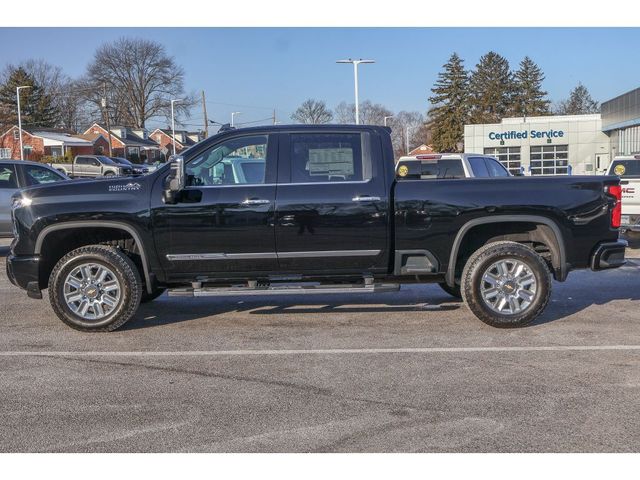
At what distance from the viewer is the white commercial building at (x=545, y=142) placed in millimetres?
52500

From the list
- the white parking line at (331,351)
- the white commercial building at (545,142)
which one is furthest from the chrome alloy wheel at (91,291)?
the white commercial building at (545,142)

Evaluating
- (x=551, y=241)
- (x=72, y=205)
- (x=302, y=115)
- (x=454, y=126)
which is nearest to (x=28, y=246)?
(x=72, y=205)

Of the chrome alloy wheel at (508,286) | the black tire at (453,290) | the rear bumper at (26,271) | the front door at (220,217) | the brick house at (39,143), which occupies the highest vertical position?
the brick house at (39,143)

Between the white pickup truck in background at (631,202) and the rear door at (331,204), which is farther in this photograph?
the white pickup truck in background at (631,202)

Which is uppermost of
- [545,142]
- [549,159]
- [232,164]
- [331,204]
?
[545,142]

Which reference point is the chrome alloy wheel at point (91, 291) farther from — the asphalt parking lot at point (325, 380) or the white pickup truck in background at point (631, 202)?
the white pickup truck in background at point (631, 202)

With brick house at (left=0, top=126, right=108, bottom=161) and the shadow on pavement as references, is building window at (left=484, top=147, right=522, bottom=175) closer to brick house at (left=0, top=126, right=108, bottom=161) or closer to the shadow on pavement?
brick house at (left=0, top=126, right=108, bottom=161)

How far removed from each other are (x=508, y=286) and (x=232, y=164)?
3010 millimetres

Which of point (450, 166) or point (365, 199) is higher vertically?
point (450, 166)

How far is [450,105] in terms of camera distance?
7719 cm

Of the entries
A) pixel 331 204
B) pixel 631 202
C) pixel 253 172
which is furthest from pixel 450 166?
pixel 253 172

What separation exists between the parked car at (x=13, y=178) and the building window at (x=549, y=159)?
46.4 meters

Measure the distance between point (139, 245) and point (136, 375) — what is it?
1.70 m

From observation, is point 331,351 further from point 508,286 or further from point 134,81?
point 134,81
